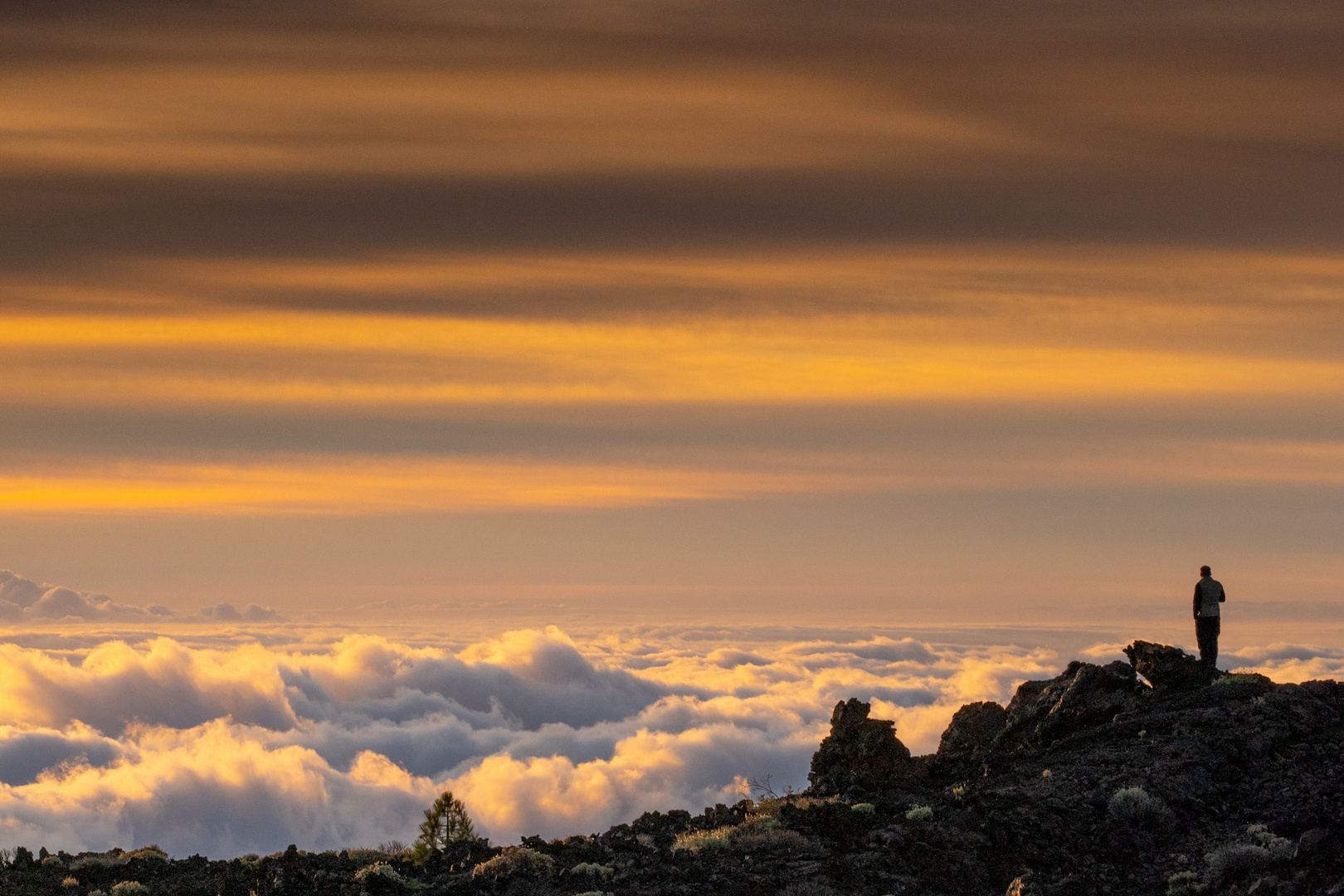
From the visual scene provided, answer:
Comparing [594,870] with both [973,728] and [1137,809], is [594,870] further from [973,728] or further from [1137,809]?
[973,728]

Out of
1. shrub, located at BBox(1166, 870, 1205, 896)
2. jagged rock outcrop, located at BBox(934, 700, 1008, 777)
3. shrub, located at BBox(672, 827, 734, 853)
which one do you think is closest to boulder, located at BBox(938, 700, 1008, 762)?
jagged rock outcrop, located at BBox(934, 700, 1008, 777)

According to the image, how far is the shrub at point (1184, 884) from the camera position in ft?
70.6

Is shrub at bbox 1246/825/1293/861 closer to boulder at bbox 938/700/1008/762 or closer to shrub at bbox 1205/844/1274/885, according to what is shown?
shrub at bbox 1205/844/1274/885

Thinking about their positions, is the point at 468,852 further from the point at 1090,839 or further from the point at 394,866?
the point at 1090,839

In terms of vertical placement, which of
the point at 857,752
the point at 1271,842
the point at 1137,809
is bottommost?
the point at 1271,842

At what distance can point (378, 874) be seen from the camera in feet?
77.9

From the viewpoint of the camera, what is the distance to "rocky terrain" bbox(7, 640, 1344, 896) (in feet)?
74.6

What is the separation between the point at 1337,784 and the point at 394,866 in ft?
65.2

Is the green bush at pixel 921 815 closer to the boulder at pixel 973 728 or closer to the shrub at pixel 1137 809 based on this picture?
the shrub at pixel 1137 809

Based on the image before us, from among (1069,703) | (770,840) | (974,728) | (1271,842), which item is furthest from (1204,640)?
(770,840)

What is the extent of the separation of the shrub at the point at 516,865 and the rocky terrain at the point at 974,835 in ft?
0.13

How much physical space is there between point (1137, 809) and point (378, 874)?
51.8 feet

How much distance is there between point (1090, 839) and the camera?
24766mm

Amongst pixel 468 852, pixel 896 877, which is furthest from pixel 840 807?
pixel 468 852
